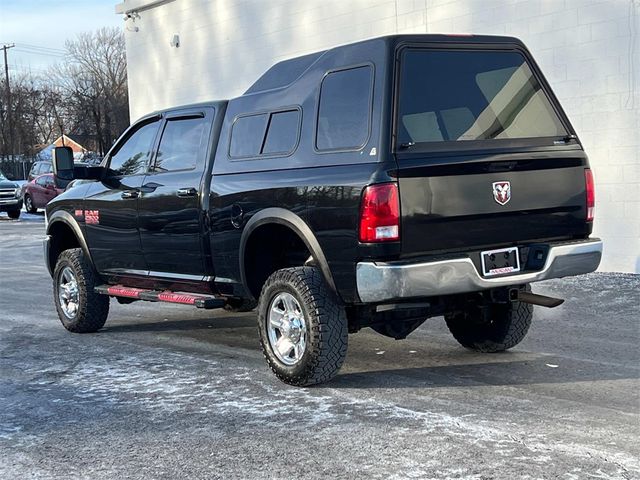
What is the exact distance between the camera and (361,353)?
658 cm

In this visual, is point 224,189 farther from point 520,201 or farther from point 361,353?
point 520,201

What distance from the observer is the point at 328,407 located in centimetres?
505

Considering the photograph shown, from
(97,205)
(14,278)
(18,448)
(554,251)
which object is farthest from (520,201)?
(14,278)

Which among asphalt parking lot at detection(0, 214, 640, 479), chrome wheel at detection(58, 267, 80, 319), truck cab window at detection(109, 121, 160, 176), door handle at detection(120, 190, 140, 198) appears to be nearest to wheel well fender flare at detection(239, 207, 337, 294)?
asphalt parking lot at detection(0, 214, 640, 479)

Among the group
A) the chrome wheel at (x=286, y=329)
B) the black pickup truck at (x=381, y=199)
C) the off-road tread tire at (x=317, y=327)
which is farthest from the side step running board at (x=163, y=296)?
the off-road tread tire at (x=317, y=327)

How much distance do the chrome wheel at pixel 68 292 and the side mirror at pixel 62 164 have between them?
942 millimetres

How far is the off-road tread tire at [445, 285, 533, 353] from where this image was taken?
6.29 meters

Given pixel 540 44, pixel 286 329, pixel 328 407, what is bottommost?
pixel 328 407

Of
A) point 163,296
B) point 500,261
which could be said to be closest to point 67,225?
point 163,296

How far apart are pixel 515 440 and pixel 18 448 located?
2585 millimetres

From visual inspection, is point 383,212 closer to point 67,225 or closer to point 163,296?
point 163,296

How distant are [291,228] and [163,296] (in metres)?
1.73

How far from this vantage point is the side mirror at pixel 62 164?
737 centimetres

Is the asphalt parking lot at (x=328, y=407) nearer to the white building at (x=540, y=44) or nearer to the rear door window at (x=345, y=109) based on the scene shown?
the rear door window at (x=345, y=109)
